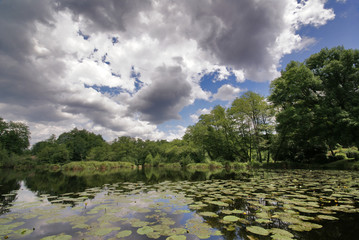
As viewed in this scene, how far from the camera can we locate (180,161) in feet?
117

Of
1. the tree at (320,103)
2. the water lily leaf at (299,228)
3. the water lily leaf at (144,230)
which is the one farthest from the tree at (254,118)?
the water lily leaf at (144,230)

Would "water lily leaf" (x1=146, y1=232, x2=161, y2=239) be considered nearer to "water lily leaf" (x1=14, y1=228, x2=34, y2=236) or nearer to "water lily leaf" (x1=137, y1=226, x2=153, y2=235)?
"water lily leaf" (x1=137, y1=226, x2=153, y2=235)

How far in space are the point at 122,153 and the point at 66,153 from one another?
13.7m

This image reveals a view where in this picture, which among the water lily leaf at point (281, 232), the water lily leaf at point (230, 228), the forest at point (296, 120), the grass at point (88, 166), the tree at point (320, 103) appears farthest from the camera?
the grass at point (88, 166)

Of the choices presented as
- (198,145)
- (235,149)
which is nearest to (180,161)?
(198,145)

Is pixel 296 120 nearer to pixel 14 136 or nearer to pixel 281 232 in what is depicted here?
pixel 281 232

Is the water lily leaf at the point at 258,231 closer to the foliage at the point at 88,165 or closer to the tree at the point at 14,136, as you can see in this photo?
the foliage at the point at 88,165

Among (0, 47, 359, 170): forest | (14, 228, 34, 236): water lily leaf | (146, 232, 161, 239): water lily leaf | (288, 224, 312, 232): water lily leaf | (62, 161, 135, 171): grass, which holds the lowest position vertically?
(62, 161, 135, 171): grass

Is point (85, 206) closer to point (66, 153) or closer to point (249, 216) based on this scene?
point (249, 216)

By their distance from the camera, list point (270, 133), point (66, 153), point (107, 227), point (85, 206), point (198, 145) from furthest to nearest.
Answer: point (66, 153), point (198, 145), point (270, 133), point (85, 206), point (107, 227)

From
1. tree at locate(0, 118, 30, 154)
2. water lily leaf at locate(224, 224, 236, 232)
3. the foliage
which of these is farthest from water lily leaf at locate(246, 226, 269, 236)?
tree at locate(0, 118, 30, 154)

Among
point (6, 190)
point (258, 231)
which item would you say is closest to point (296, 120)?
point (258, 231)

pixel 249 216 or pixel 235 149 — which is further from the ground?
pixel 235 149

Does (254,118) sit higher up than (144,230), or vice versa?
(254,118)
